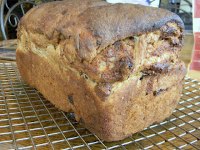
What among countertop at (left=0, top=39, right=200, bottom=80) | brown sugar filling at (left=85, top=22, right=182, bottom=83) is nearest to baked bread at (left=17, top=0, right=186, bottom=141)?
brown sugar filling at (left=85, top=22, right=182, bottom=83)

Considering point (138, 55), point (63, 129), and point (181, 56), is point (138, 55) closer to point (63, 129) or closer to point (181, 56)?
point (63, 129)

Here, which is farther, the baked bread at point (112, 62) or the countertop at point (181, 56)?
the countertop at point (181, 56)

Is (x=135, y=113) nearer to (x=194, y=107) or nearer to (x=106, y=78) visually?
(x=106, y=78)

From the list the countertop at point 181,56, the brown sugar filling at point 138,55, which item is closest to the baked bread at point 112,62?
the brown sugar filling at point 138,55

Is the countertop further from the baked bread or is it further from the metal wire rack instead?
the baked bread

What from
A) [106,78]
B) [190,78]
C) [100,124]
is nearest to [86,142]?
[100,124]

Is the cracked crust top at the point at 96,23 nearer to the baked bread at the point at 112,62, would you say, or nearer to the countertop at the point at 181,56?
the baked bread at the point at 112,62

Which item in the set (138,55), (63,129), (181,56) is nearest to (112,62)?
(138,55)
